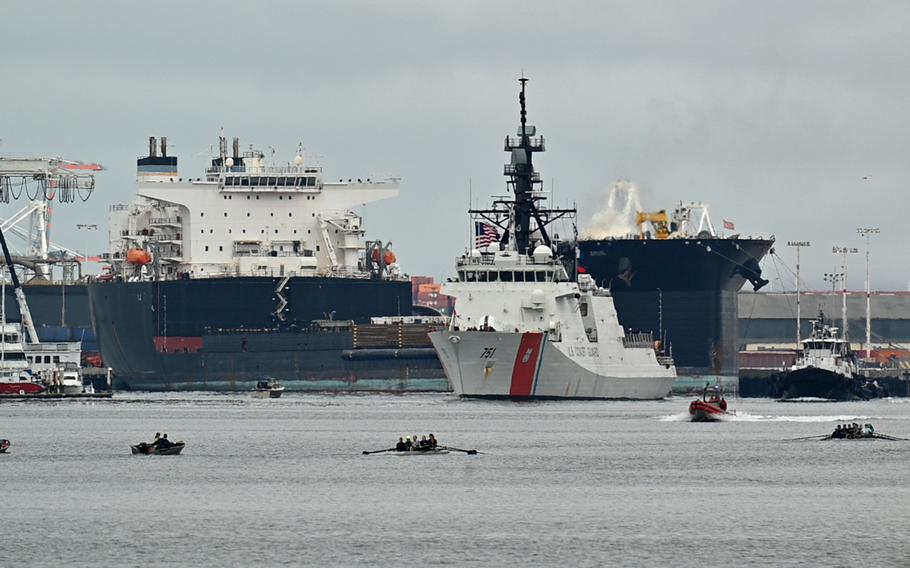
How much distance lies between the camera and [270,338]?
13612cm

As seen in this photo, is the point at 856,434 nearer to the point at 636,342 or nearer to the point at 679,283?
the point at 636,342

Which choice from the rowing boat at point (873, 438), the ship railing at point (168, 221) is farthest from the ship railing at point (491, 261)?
the ship railing at point (168, 221)

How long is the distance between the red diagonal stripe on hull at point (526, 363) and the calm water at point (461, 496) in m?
7.92

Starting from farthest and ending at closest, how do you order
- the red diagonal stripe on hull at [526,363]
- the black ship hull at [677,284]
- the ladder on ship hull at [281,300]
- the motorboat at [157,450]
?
the ladder on ship hull at [281,300] < the black ship hull at [677,284] < the red diagonal stripe on hull at [526,363] < the motorboat at [157,450]

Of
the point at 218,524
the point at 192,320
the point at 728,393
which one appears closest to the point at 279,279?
the point at 192,320

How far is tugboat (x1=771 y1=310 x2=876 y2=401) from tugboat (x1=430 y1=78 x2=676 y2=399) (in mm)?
14788

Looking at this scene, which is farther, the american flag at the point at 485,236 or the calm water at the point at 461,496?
the american flag at the point at 485,236

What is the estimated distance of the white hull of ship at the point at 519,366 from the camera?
105062mm

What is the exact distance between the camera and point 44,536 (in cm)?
5241

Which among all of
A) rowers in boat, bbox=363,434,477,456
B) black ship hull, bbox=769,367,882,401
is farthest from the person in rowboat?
black ship hull, bbox=769,367,882,401

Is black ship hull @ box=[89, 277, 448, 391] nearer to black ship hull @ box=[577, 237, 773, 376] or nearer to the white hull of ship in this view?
black ship hull @ box=[577, 237, 773, 376]

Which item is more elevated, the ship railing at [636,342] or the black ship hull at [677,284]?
the black ship hull at [677,284]

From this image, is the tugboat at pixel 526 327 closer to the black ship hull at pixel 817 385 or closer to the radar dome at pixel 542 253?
the radar dome at pixel 542 253

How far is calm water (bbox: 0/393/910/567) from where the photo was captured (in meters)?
50.2
